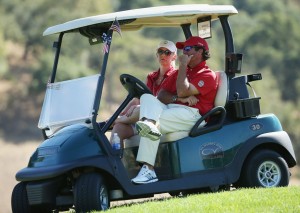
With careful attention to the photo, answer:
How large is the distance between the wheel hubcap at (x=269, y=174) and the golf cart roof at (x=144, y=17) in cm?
176

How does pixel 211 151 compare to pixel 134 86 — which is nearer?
pixel 134 86

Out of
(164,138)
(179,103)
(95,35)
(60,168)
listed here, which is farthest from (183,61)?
(60,168)

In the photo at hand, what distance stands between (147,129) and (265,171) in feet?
5.89

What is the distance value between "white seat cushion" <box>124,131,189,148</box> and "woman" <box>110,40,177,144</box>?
0.06m

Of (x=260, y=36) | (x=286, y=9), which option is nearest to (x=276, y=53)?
(x=260, y=36)

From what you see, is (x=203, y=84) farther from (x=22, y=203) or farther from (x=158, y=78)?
(x=22, y=203)

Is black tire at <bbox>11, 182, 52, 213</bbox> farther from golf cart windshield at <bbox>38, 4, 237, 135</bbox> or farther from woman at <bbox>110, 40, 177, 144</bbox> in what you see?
woman at <bbox>110, 40, 177, 144</bbox>

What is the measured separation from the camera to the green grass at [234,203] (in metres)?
8.99

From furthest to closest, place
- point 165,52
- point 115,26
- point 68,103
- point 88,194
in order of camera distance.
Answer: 1. point 165,52
2. point 68,103
3. point 115,26
4. point 88,194

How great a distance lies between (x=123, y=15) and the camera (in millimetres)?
10031

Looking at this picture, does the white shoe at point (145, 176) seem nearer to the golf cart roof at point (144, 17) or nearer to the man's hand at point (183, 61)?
the man's hand at point (183, 61)

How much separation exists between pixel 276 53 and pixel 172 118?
60293 millimetres

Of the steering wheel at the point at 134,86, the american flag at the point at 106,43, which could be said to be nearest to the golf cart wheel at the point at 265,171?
the steering wheel at the point at 134,86

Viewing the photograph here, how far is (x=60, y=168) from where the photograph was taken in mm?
9617
